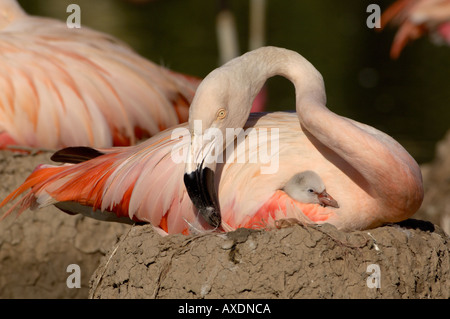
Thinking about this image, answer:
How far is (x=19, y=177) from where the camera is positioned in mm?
5422

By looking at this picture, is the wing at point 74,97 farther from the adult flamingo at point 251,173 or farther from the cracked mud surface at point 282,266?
the cracked mud surface at point 282,266

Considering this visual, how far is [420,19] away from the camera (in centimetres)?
773

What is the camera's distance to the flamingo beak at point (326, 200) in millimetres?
3902

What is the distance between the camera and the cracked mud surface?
150 inches

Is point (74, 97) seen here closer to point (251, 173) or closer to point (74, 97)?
point (74, 97)

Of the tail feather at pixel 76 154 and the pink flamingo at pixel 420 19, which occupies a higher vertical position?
the pink flamingo at pixel 420 19

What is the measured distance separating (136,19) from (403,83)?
19.1ft

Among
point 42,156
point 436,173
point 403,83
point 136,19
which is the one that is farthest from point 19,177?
point 136,19

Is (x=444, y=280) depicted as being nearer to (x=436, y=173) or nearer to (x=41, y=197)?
(x=41, y=197)

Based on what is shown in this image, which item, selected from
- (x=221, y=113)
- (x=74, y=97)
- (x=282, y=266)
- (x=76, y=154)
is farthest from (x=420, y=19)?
(x=282, y=266)


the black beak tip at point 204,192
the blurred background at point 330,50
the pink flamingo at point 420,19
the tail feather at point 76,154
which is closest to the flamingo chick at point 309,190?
the black beak tip at point 204,192

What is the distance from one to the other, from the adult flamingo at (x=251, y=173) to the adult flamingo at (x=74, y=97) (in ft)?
3.09

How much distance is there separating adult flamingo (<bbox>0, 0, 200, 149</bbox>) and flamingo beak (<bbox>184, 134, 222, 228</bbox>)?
5.27 ft

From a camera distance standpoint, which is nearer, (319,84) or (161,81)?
(319,84)
